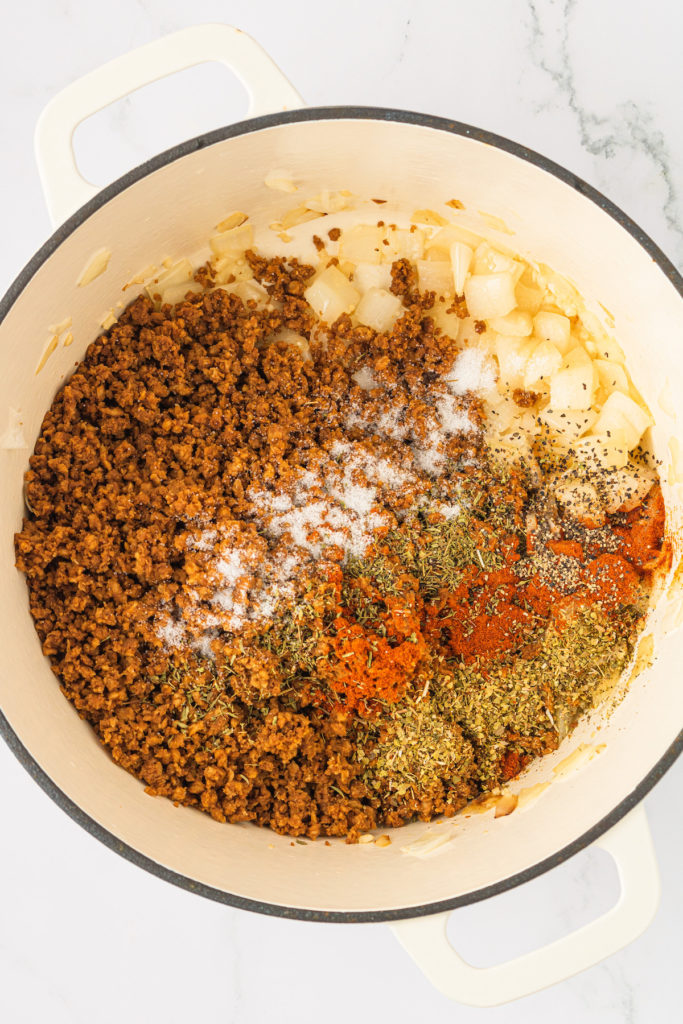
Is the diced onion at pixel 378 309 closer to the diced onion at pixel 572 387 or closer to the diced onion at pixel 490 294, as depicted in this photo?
the diced onion at pixel 490 294

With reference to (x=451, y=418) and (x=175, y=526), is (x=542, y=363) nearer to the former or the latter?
(x=451, y=418)

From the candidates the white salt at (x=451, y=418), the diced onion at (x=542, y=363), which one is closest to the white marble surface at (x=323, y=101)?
the diced onion at (x=542, y=363)

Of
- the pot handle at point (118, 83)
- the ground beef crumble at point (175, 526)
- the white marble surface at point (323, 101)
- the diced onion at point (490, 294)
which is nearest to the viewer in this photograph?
the pot handle at point (118, 83)

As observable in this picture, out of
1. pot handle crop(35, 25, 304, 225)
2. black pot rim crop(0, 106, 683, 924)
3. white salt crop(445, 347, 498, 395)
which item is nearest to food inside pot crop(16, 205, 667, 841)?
white salt crop(445, 347, 498, 395)

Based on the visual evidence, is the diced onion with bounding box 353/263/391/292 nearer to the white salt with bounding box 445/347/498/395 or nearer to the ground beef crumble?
the ground beef crumble

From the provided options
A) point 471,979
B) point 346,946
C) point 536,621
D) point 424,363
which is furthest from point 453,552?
point 346,946

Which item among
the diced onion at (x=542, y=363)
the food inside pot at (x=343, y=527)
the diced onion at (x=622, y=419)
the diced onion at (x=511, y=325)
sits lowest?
the food inside pot at (x=343, y=527)
